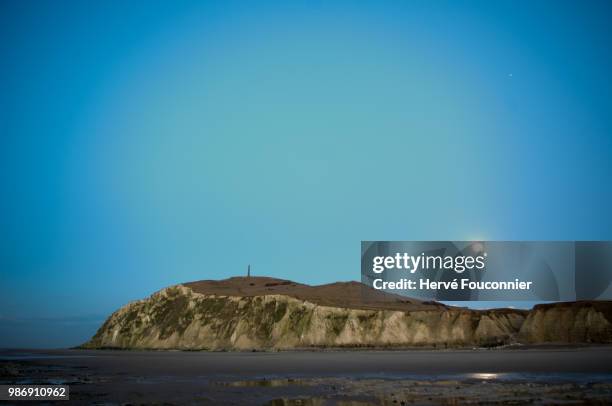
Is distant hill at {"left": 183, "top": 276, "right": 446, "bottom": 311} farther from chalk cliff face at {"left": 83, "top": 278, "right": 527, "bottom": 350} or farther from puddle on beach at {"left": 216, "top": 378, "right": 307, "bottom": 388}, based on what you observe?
puddle on beach at {"left": 216, "top": 378, "right": 307, "bottom": 388}

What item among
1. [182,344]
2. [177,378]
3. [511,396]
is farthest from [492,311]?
[511,396]

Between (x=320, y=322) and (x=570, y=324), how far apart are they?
3580cm

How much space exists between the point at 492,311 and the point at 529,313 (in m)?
5.94

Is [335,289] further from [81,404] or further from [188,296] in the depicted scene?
[81,404]

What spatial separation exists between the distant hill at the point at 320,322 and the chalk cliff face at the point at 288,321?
15cm

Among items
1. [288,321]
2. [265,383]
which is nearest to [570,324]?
[288,321]

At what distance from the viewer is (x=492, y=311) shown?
4104 inches

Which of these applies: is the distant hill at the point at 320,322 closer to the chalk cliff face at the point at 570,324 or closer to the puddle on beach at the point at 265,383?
the chalk cliff face at the point at 570,324

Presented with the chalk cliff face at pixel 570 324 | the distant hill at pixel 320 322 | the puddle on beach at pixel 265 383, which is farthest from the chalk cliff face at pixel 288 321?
the puddle on beach at pixel 265 383

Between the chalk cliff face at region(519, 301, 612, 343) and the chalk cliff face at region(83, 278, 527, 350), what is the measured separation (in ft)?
12.1

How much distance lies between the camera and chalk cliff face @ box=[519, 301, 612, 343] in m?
91.8

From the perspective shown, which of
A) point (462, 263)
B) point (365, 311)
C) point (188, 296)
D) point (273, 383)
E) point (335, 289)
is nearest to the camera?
point (273, 383)

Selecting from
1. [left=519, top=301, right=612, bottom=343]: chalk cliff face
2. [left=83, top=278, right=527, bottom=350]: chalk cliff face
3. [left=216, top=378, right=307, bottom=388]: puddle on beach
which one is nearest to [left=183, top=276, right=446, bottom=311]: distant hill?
[left=83, top=278, right=527, bottom=350]: chalk cliff face

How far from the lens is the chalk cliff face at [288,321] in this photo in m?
101
